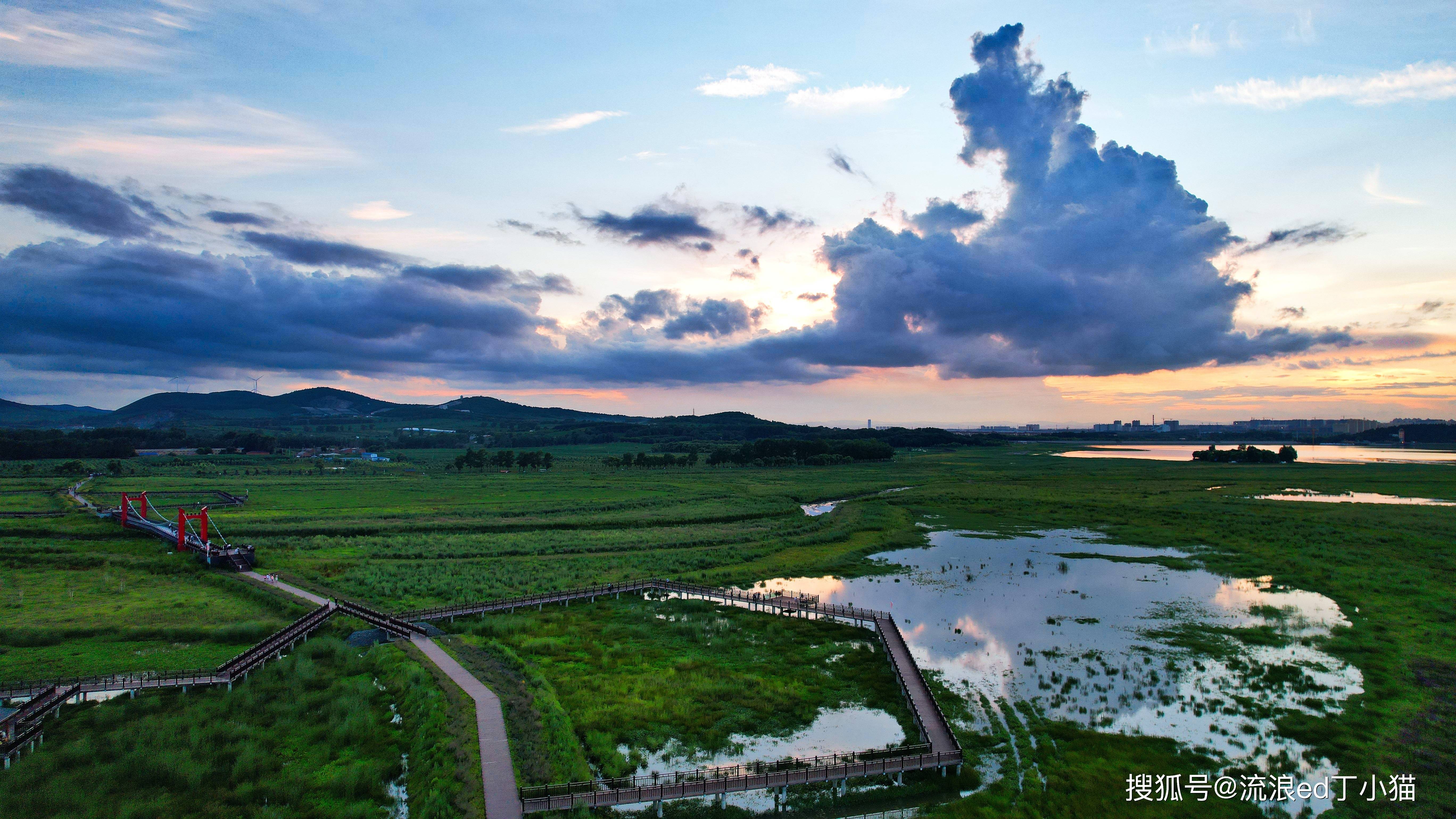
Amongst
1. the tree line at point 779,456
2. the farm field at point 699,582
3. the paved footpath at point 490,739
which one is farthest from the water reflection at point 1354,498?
the paved footpath at point 490,739

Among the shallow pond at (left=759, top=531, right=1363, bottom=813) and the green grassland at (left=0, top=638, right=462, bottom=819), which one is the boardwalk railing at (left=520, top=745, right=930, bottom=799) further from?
the shallow pond at (left=759, top=531, right=1363, bottom=813)

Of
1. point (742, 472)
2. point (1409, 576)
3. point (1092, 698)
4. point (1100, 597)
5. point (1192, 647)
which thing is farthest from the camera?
point (742, 472)

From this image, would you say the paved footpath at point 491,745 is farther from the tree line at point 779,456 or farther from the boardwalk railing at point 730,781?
the tree line at point 779,456

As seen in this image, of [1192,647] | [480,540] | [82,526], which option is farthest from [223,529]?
[1192,647]

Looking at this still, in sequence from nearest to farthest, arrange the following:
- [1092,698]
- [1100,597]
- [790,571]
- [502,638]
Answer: [1092,698] → [502,638] → [1100,597] → [790,571]

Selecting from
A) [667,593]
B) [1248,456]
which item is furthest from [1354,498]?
[667,593]

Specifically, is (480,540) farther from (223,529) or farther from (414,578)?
(223,529)

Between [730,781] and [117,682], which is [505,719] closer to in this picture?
[730,781]
